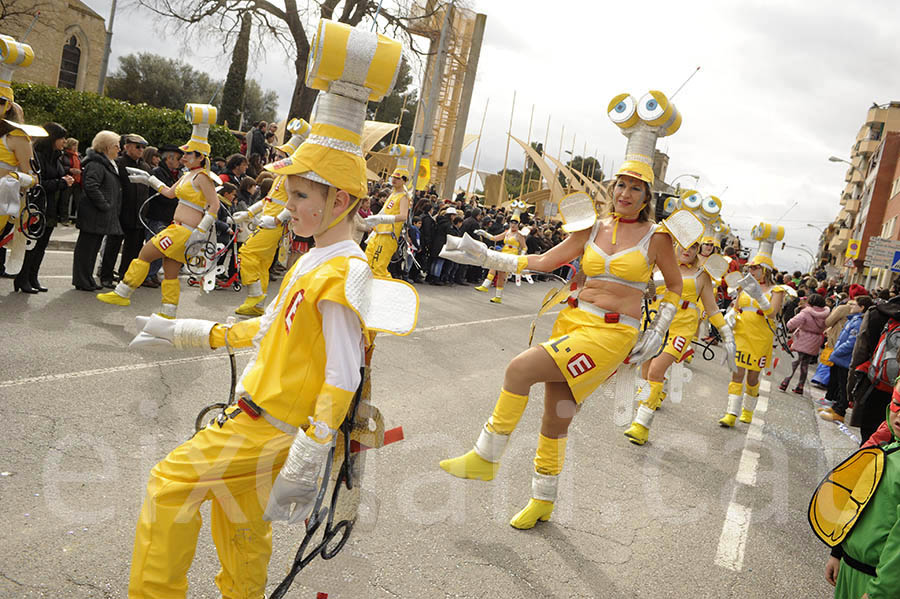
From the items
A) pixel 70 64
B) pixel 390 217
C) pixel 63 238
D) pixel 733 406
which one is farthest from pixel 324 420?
pixel 70 64

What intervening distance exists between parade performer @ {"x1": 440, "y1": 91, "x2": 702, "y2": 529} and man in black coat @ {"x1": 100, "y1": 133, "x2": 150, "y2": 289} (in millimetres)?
6656

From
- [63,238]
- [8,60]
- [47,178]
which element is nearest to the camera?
[8,60]

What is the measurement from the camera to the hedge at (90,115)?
48.8ft

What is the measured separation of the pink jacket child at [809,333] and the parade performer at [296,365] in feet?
39.2

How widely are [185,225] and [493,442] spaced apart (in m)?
4.90

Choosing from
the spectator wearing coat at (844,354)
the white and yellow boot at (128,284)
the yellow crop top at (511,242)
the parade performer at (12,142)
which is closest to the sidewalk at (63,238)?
the white and yellow boot at (128,284)

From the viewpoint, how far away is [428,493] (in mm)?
4496

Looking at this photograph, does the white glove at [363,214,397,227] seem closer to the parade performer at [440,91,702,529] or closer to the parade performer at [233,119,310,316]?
the parade performer at [233,119,310,316]

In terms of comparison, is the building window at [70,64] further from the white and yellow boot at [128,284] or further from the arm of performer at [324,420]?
the arm of performer at [324,420]

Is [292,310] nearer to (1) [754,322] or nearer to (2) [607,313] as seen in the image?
(2) [607,313]

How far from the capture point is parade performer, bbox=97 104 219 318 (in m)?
7.41

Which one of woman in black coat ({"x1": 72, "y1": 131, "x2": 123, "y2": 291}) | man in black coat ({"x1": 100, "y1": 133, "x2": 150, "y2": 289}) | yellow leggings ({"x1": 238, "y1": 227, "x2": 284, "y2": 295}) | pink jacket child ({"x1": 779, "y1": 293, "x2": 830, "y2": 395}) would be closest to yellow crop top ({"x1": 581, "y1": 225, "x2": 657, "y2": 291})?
yellow leggings ({"x1": 238, "y1": 227, "x2": 284, "y2": 295})

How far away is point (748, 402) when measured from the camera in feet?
27.9

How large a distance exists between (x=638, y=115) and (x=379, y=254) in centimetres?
743
